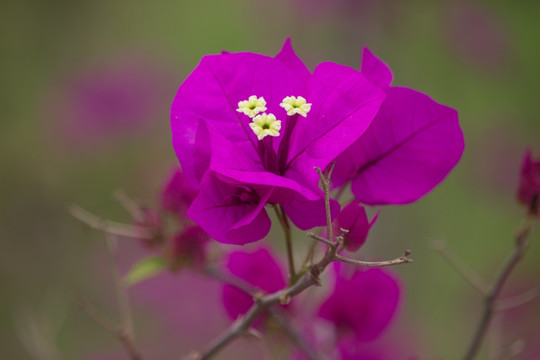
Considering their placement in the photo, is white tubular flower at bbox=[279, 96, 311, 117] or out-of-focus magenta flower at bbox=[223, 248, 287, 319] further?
out-of-focus magenta flower at bbox=[223, 248, 287, 319]

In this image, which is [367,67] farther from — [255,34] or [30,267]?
[255,34]

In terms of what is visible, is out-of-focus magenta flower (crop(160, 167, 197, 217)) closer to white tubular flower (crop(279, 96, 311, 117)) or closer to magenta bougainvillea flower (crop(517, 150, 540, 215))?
white tubular flower (crop(279, 96, 311, 117))

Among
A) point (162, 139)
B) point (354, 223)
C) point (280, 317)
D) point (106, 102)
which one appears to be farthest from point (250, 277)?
point (162, 139)

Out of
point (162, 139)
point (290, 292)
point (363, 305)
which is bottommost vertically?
point (162, 139)

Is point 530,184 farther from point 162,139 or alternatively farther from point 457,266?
point 162,139

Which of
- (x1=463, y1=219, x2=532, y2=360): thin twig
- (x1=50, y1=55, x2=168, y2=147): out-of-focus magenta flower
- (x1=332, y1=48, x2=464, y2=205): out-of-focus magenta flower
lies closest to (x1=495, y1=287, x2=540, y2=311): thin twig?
(x1=463, y1=219, x2=532, y2=360): thin twig

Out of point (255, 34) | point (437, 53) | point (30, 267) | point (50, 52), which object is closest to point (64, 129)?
point (50, 52)
